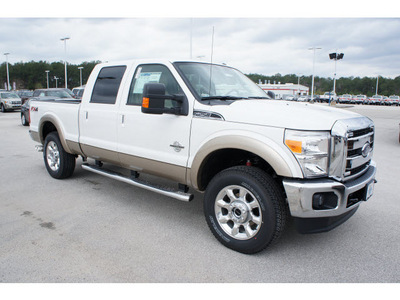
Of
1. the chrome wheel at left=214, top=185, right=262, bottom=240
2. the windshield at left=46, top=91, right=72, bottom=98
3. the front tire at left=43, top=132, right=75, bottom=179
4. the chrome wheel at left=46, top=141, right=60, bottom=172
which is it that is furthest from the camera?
the windshield at left=46, top=91, right=72, bottom=98

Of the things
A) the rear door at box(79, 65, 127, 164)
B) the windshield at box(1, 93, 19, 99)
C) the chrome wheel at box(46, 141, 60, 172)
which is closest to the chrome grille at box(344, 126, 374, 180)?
the rear door at box(79, 65, 127, 164)

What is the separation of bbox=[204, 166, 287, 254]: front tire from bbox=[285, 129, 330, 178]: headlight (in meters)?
0.40

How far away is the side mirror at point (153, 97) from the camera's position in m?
3.36

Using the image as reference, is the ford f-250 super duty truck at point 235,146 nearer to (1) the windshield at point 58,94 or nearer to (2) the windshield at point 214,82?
(2) the windshield at point 214,82

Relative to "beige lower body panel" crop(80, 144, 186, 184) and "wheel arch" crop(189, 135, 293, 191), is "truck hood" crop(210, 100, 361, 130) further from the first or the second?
"beige lower body panel" crop(80, 144, 186, 184)

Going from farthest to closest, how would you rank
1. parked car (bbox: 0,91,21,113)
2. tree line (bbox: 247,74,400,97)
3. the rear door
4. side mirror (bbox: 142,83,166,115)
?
tree line (bbox: 247,74,400,97) → parked car (bbox: 0,91,21,113) → the rear door → side mirror (bbox: 142,83,166,115)

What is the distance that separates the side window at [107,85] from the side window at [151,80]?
0.34 metres

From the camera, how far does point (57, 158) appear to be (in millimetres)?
5836

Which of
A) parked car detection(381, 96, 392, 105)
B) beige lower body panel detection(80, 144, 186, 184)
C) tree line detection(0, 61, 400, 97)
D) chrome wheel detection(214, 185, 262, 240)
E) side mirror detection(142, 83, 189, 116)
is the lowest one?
chrome wheel detection(214, 185, 262, 240)

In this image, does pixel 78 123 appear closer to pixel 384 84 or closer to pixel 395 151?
pixel 395 151

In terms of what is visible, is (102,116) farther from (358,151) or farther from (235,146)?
(358,151)

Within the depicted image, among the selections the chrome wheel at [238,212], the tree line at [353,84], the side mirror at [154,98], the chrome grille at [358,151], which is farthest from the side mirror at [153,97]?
the tree line at [353,84]

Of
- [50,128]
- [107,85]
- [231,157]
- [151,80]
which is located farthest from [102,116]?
[50,128]

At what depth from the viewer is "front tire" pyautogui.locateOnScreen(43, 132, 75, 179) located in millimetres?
5652
